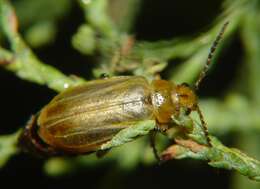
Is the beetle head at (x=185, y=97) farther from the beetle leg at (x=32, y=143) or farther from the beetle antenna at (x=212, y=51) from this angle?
the beetle leg at (x=32, y=143)

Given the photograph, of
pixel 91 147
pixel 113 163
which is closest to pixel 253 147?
pixel 113 163

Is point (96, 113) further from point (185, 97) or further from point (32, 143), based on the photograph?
point (185, 97)

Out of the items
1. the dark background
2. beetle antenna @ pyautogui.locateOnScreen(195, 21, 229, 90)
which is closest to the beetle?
beetle antenna @ pyautogui.locateOnScreen(195, 21, 229, 90)

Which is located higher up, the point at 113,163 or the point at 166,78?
the point at 166,78

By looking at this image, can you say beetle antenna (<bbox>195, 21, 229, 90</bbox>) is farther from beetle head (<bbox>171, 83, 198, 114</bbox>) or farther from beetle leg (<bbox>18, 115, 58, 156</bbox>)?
beetle leg (<bbox>18, 115, 58, 156</bbox>)

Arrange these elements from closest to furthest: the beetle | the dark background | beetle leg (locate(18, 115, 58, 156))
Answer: the beetle, beetle leg (locate(18, 115, 58, 156)), the dark background

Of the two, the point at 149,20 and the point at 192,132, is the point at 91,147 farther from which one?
the point at 149,20

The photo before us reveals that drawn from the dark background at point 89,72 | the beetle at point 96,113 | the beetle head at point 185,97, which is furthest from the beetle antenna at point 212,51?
the dark background at point 89,72
